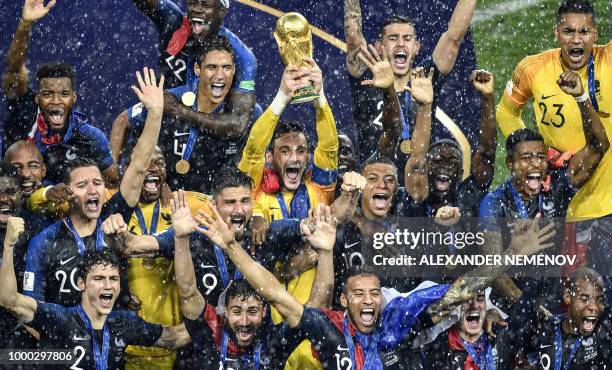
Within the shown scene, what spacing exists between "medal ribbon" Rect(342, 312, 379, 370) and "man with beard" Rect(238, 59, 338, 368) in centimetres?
36

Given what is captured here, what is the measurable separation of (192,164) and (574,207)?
226 cm

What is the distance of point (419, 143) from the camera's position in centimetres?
1158

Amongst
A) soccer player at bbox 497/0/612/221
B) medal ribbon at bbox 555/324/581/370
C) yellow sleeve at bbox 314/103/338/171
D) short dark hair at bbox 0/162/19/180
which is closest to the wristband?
soccer player at bbox 497/0/612/221

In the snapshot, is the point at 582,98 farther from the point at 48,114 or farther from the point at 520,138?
the point at 48,114

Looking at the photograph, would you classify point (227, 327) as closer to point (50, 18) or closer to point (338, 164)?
point (338, 164)

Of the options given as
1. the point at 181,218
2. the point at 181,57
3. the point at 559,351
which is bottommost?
the point at 559,351

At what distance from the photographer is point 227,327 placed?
11016 mm

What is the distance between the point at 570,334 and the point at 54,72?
10.9 ft

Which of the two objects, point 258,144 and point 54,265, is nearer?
point 54,265

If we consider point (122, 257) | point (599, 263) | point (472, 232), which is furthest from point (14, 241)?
point (599, 263)

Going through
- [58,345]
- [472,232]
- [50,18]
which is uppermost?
[50,18]

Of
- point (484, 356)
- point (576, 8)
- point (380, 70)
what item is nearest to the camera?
point (484, 356)

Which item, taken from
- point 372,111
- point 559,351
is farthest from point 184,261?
point 559,351

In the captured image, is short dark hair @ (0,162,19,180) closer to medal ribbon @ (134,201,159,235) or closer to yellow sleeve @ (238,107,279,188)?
medal ribbon @ (134,201,159,235)
